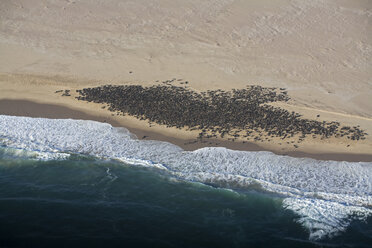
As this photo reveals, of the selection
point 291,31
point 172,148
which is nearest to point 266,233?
point 172,148

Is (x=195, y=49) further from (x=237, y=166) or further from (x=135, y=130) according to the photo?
(x=237, y=166)

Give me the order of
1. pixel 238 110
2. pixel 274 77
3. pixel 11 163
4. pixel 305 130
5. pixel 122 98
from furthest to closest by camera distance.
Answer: pixel 274 77, pixel 122 98, pixel 238 110, pixel 305 130, pixel 11 163

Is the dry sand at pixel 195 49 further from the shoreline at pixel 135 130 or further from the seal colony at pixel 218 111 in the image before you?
the seal colony at pixel 218 111

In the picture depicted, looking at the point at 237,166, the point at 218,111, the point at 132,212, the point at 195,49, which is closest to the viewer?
the point at 132,212

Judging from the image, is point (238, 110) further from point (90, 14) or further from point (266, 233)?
point (90, 14)

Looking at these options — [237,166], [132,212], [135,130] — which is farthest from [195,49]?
[132,212]

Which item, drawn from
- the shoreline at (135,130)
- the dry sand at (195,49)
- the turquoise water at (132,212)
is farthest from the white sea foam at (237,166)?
the dry sand at (195,49)
